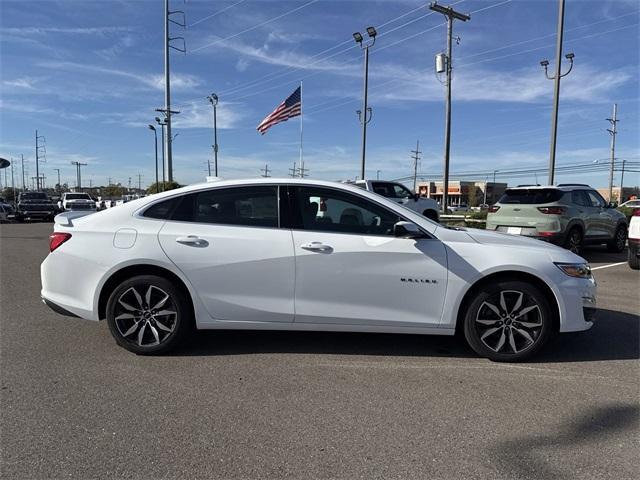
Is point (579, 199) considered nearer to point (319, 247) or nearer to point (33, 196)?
point (319, 247)

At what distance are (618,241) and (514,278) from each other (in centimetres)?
1032

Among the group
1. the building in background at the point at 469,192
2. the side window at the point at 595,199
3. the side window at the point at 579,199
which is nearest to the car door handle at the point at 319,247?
the side window at the point at 579,199

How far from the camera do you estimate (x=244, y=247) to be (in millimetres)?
4375

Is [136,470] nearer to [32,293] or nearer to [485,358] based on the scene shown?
[485,358]

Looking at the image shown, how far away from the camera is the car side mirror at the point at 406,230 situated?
14.0 ft

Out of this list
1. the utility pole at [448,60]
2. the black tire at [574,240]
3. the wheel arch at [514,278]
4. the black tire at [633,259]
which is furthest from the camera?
the utility pole at [448,60]

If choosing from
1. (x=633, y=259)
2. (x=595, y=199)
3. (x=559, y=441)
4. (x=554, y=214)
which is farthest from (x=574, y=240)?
(x=559, y=441)

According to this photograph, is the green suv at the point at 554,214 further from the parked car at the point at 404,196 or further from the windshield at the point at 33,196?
the windshield at the point at 33,196

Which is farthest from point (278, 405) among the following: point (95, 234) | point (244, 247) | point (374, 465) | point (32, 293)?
point (32, 293)

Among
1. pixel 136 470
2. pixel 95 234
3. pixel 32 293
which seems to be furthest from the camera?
pixel 32 293

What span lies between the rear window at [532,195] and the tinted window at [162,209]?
8397mm

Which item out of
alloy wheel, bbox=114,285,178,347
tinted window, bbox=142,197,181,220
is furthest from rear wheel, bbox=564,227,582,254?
alloy wheel, bbox=114,285,178,347

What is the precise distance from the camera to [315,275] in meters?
4.34

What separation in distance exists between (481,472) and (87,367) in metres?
3.22
